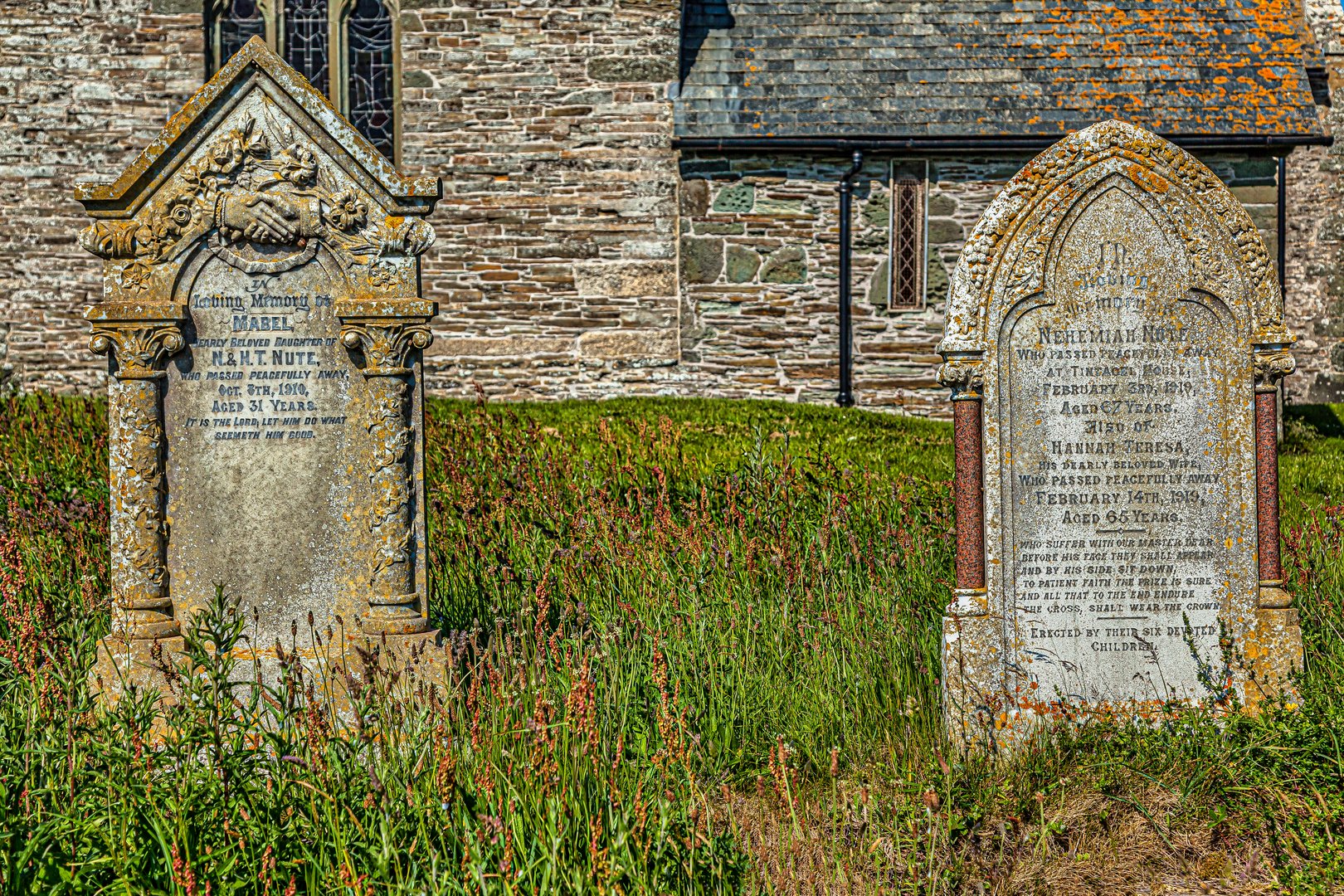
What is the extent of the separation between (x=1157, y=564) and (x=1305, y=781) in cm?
95

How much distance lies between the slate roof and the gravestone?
9.24 m

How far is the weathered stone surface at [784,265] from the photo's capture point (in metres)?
14.2

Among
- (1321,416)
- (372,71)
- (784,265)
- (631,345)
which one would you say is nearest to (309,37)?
(372,71)

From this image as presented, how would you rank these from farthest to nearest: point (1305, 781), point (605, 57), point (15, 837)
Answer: point (605, 57) < point (1305, 781) < point (15, 837)

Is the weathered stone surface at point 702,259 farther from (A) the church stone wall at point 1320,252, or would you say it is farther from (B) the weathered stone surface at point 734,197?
(A) the church stone wall at point 1320,252

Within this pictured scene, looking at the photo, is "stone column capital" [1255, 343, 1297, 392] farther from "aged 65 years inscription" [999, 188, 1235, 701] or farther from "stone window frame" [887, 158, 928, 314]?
"stone window frame" [887, 158, 928, 314]

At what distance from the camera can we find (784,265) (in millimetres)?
14188

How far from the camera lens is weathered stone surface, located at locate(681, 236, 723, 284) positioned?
1413cm

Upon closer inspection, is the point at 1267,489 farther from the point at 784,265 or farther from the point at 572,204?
the point at 572,204

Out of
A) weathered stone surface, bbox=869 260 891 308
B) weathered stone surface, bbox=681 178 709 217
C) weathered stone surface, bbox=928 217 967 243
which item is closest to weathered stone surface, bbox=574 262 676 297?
weathered stone surface, bbox=681 178 709 217

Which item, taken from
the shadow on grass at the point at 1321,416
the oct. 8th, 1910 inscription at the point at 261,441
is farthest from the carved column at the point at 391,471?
the shadow on grass at the point at 1321,416

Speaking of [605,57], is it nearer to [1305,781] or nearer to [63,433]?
[63,433]

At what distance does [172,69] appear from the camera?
14.2 meters

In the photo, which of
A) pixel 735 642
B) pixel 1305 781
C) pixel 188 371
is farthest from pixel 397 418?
pixel 1305 781
